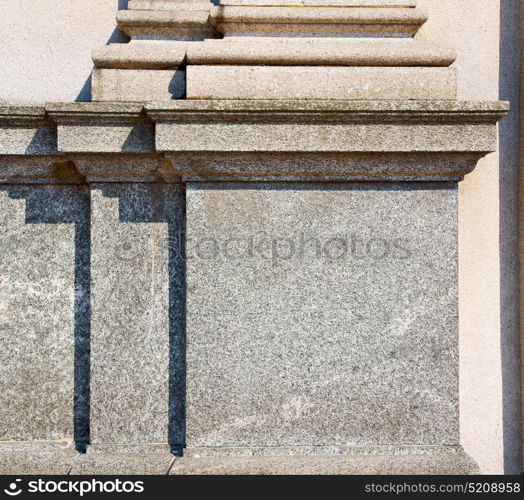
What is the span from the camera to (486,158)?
14.5ft

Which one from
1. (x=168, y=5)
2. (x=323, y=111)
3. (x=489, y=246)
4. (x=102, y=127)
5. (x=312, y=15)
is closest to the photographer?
(x=323, y=111)

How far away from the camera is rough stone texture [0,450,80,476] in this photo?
404 centimetres

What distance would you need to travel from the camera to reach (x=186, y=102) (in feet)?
12.4

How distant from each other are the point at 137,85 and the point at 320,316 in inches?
71.1

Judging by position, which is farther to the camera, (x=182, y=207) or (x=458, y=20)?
(x=458, y=20)

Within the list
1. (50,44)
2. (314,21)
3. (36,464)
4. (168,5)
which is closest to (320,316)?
(314,21)

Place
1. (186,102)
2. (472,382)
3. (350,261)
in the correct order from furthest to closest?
1. (472,382)
2. (350,261)
3. (186,102)

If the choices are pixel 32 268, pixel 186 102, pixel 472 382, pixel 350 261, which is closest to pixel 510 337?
pixel 472 382

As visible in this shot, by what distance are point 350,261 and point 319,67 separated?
120 centimetres

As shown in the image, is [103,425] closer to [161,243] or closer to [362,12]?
[161,243]

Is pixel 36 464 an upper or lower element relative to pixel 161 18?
lower

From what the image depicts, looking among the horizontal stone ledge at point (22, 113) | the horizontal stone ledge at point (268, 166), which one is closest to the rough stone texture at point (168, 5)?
the horizontal stone ledge at point (22, 113)

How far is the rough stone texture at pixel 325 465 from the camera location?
3.87 m

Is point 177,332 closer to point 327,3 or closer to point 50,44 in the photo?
point 50,44
